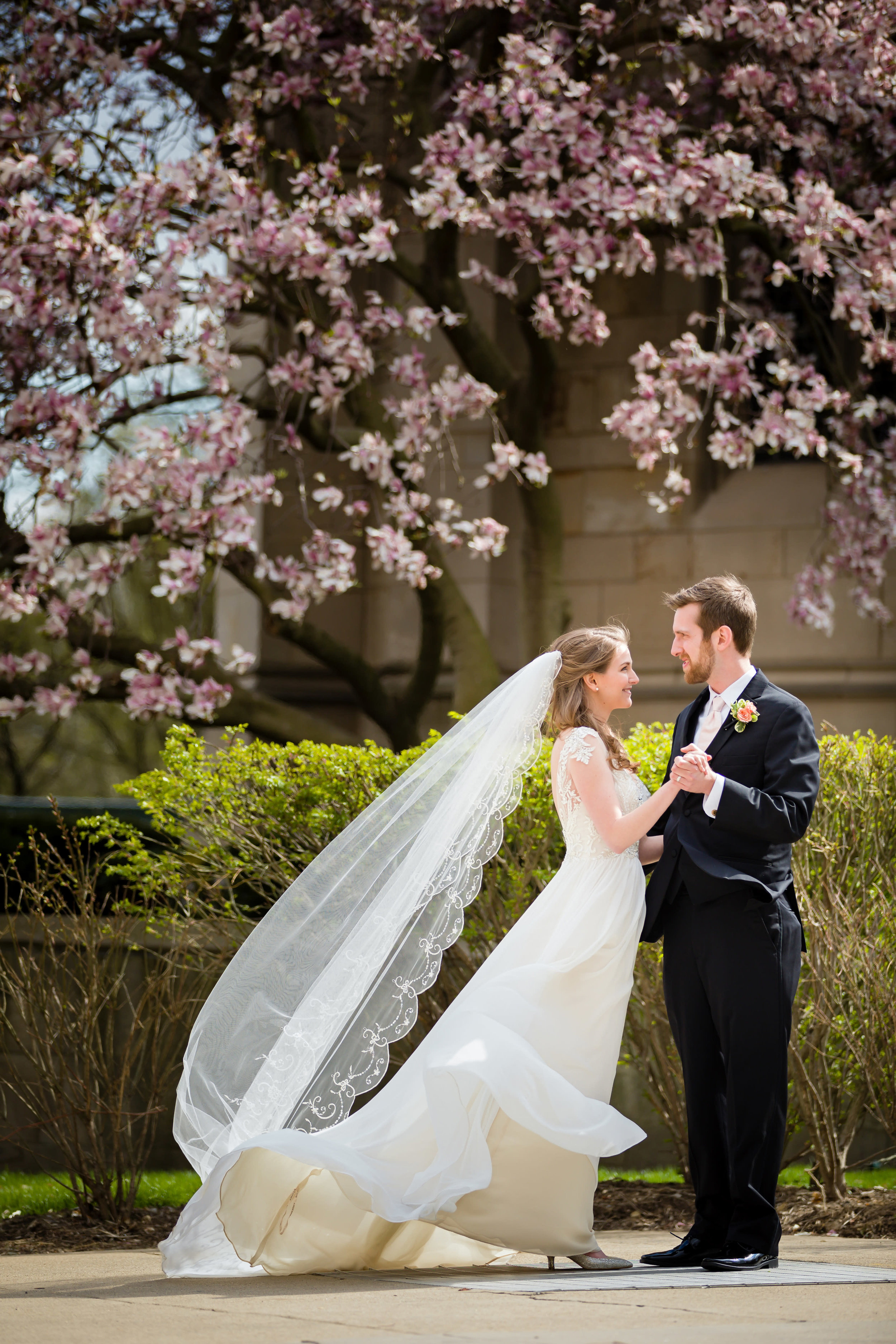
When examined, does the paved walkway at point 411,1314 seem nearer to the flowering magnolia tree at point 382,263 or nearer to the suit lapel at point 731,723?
the suit lapel at point 731,723

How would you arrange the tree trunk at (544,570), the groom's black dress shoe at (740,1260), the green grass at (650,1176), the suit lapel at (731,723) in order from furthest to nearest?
the tree trunk at (544,570), the green grass at (650,1176), the suit lapel at (731,723), the groom's black dress shoe at (740,1260)

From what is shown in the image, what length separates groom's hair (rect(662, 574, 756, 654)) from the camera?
15.7 ft

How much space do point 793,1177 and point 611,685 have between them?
347 cm

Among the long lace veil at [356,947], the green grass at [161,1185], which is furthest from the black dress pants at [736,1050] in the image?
the green grass at [161,1185]

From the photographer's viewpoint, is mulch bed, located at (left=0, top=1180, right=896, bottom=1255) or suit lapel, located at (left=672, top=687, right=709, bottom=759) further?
mulch bed, located at (left=0, top=1180, right=896, bottom=1255)

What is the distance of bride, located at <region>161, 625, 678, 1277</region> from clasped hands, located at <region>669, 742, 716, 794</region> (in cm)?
16

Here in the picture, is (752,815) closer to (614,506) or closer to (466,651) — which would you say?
(466,651)

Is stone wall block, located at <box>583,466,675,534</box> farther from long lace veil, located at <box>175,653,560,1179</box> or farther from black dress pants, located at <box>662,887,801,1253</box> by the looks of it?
black dress pants, located at <box>662,887,801,1253</box>

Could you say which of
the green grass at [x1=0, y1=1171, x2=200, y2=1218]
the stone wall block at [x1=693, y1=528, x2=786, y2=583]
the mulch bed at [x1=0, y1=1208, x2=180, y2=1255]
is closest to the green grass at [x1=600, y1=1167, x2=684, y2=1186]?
the green grass at [x1=0, y1=1171, x2=200, y2=1218]

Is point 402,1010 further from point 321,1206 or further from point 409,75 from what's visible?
point 409,75

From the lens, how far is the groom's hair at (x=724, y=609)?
189 inches

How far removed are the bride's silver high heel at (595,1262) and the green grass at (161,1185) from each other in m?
2.08

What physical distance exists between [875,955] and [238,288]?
5.30 metres

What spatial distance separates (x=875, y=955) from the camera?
19.3 ft
